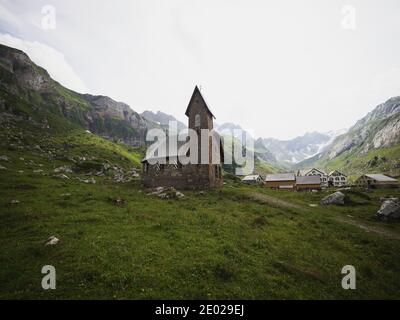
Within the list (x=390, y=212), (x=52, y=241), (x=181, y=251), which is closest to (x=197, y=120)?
(x=181, y=251)

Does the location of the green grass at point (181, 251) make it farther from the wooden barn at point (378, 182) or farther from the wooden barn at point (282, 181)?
the wooden barn at point (378, 182)

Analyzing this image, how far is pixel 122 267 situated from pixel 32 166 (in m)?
58.3

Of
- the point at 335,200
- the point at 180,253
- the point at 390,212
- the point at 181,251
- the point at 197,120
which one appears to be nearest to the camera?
the point at 180,253

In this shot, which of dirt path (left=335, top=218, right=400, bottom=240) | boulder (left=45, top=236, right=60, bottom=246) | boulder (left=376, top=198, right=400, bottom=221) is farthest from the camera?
boulder (left=376, top=198, right=400, bottom=221)

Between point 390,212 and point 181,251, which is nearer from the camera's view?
point 181,251

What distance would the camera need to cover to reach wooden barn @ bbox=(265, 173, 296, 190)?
338 feet

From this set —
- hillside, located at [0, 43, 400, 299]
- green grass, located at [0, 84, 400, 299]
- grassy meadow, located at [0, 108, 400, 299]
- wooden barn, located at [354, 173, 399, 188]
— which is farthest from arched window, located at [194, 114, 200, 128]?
wooden barn, located at [354, 173, 399, 188]

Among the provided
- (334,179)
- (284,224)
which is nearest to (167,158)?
(284,224)

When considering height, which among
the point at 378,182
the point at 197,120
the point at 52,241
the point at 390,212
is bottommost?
the point at 378,182

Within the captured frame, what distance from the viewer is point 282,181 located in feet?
345

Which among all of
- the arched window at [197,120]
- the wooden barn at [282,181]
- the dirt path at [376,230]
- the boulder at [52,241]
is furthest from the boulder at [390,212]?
the wooden barn at [282,181]

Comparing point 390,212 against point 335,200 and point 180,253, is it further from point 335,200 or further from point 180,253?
point 180,253

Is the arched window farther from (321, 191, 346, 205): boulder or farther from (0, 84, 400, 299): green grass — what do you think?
(321, 191, 346, 205): boulder

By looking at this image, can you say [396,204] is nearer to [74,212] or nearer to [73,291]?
[73,291]
